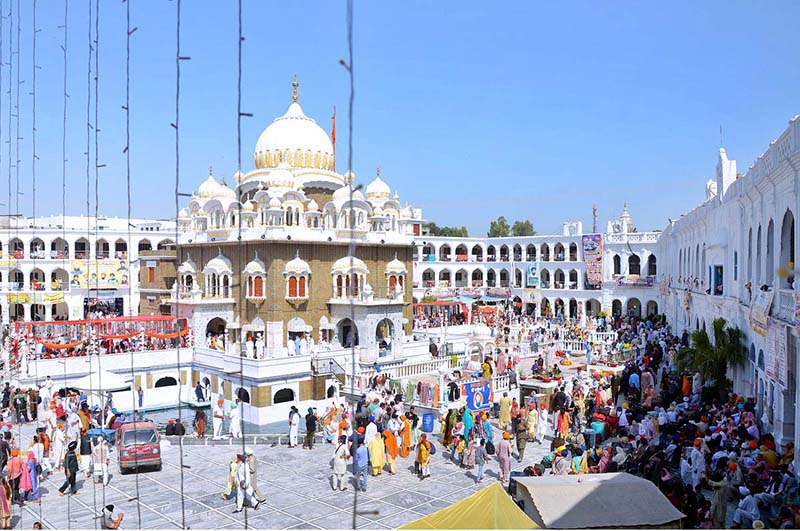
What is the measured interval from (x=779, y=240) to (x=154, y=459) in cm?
1287

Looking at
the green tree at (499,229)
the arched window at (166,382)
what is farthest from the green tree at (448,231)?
the arched window at (166,382)

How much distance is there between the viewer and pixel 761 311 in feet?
44.8

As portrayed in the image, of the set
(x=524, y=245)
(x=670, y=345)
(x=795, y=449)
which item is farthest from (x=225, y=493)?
(x=524, y=245)

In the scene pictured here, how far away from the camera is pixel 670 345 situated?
2464 centimetres

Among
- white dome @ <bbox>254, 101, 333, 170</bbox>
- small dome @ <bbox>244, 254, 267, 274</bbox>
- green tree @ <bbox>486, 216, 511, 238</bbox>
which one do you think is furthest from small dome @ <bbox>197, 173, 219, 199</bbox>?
green tree @ <bbox>486, 216, 511, 238</bbox>

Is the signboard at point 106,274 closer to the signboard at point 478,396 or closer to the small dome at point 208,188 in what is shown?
the small dome at point 208,188

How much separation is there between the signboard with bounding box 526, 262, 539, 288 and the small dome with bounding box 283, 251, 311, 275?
94.4ft

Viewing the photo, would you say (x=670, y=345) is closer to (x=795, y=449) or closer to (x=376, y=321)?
(x=376, y=321)

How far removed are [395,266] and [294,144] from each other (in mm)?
7620

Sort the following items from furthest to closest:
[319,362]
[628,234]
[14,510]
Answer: [628,234] → [319,362] → [14,510]

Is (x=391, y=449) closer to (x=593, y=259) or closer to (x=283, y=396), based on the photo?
(x=283, y=396)

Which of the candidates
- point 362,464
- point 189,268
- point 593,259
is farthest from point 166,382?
point 593,259

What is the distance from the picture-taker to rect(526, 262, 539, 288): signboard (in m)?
51.7

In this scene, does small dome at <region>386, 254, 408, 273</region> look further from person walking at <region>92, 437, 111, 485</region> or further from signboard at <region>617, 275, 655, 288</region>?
signboard at <region>617, 275, 655, 288</region>
